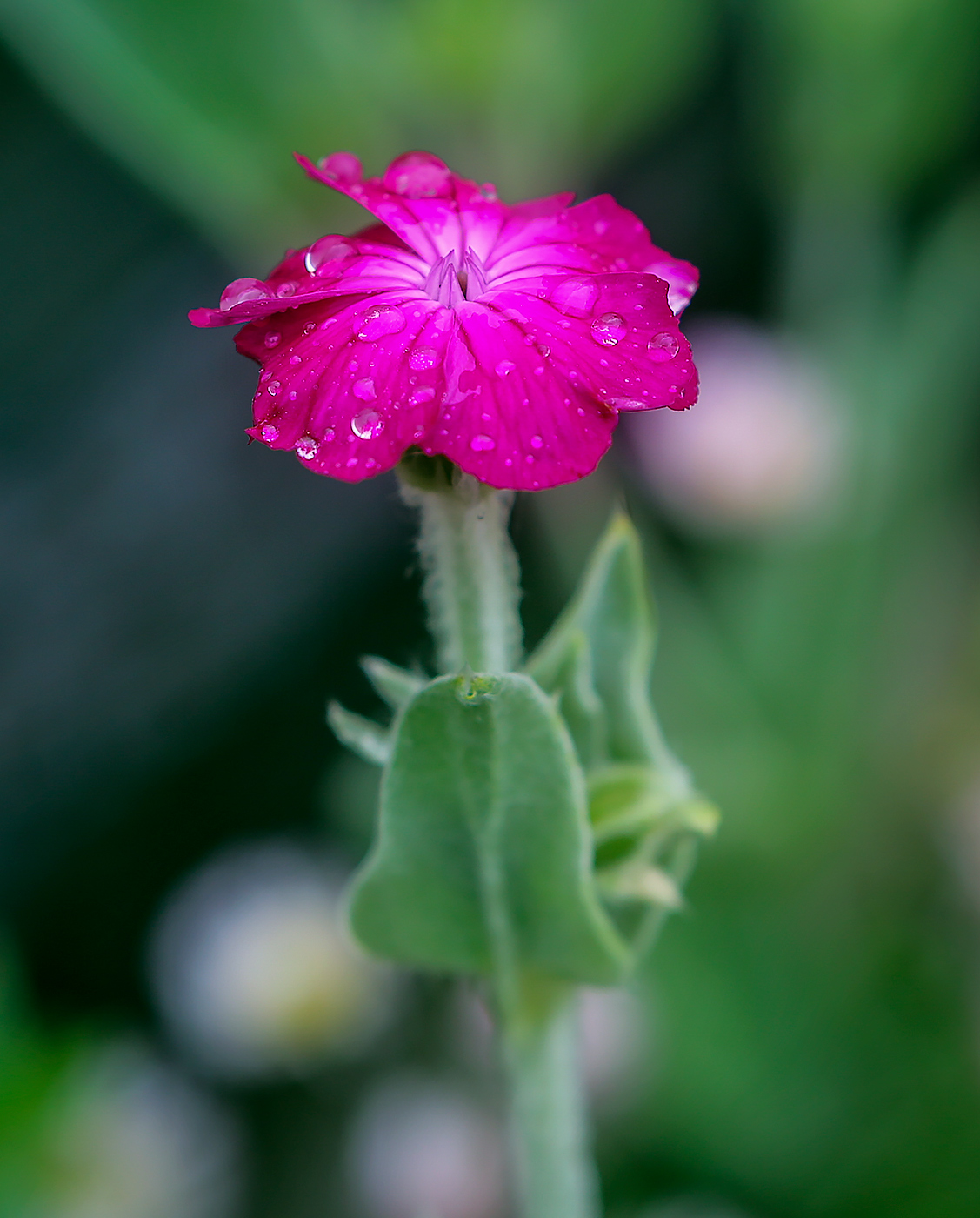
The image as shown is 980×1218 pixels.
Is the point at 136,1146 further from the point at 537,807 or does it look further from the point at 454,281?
the point at 454,281

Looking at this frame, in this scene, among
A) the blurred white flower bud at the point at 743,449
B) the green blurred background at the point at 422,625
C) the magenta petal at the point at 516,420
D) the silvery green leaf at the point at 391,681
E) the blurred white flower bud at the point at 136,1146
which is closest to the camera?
the magenta petal at the point at 516,420

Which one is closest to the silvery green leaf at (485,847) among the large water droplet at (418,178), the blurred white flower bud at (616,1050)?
the large water droplet at (418,178)

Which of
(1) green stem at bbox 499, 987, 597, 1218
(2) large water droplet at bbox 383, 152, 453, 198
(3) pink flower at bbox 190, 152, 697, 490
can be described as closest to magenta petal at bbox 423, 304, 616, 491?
(3) pink flower at bbox 190, 152, 697, 490

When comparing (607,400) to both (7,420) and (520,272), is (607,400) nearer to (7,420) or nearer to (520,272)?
(520,272)

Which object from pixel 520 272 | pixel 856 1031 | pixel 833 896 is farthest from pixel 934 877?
pixel 520 272

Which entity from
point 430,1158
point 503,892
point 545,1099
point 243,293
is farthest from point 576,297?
point 430,1158

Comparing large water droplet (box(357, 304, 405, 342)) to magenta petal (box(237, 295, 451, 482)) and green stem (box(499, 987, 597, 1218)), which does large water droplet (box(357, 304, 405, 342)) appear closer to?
magenta petal (box(237, 295, 451, 482))

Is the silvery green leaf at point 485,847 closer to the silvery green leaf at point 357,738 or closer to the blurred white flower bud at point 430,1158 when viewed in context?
the silvery green leaf at point 357,738
